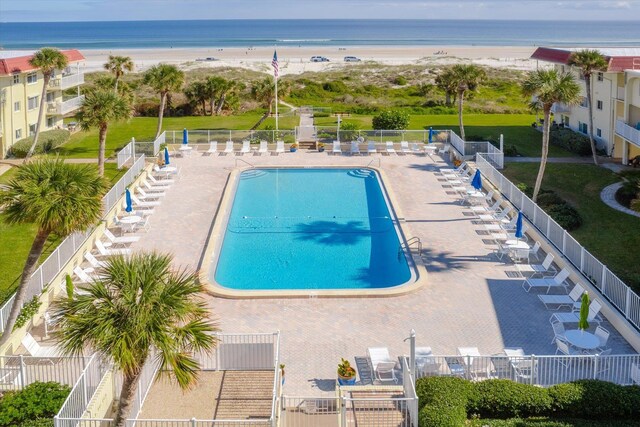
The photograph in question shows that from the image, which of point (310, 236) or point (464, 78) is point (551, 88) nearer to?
point (310, 236)

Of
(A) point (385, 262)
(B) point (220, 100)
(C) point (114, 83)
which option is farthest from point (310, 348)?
(B) point (220, 100)

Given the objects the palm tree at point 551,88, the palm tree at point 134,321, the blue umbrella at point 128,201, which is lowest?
the blue umbrella at point 128,201

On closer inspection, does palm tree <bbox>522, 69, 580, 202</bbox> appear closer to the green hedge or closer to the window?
the green hedge

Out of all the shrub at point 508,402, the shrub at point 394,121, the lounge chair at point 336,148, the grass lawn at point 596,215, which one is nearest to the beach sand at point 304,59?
the shrub at point 394,121

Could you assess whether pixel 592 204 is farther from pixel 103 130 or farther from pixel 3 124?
pixel 3 124

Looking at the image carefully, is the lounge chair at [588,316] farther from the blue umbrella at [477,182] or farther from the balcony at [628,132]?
the balcony at [628,132]

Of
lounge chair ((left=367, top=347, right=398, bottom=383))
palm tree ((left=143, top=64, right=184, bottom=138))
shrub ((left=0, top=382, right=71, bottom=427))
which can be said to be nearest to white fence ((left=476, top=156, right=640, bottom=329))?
lounge chair ((left=367, top=347, right=398, bottom=383))
